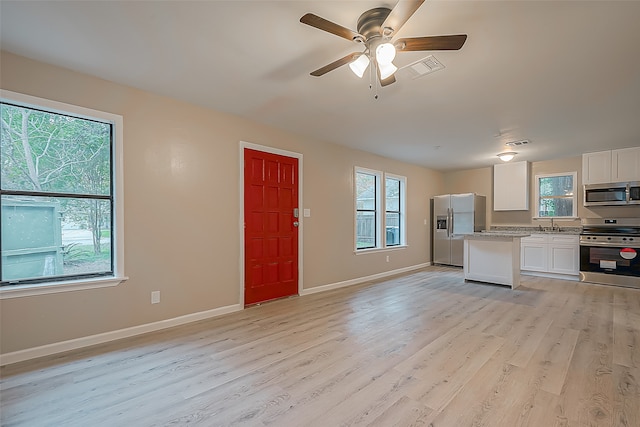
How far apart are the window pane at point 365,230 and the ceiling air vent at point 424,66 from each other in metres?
3.26

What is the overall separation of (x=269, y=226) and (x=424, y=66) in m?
2.69

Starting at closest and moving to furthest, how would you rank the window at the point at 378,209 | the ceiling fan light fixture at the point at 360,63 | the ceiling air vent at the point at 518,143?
the ceiling fan light fixture at the point at 360,63 < the ceiling air vent at the point at 518,143 < the window at the point at 378,209

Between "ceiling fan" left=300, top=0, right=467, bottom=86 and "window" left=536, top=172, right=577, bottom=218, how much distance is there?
241 inches

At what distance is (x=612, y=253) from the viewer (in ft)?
17.0

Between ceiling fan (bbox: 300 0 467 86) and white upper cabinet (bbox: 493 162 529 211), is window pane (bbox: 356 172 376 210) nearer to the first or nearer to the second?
white upper cabinet (bbox: 493 162 529 211)

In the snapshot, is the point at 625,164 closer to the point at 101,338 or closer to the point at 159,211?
the point at 159,211

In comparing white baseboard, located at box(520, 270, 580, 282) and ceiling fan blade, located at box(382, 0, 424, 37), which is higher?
ceiling fan blade, located at box(382, 0, 424, 37)

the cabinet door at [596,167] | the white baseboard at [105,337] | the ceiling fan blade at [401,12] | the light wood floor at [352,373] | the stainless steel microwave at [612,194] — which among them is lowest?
the light wood floor at [352,373]

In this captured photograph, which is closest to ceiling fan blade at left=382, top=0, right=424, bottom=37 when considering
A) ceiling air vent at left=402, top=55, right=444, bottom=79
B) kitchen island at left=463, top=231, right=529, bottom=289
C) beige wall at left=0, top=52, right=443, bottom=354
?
ceiling air vent at left=402, top=55, right=444, bottom=79

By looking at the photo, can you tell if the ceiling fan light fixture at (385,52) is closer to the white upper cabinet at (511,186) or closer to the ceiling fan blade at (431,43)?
the ceiling fan blade at (431,43)

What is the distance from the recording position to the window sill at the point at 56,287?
240cm

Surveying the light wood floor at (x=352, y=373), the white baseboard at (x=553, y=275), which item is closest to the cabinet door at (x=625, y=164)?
the white baseboard at (x=553, y=275)

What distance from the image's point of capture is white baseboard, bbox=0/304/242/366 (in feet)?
7.97

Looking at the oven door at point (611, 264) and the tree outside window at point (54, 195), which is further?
the oven door at point (611, 264)
